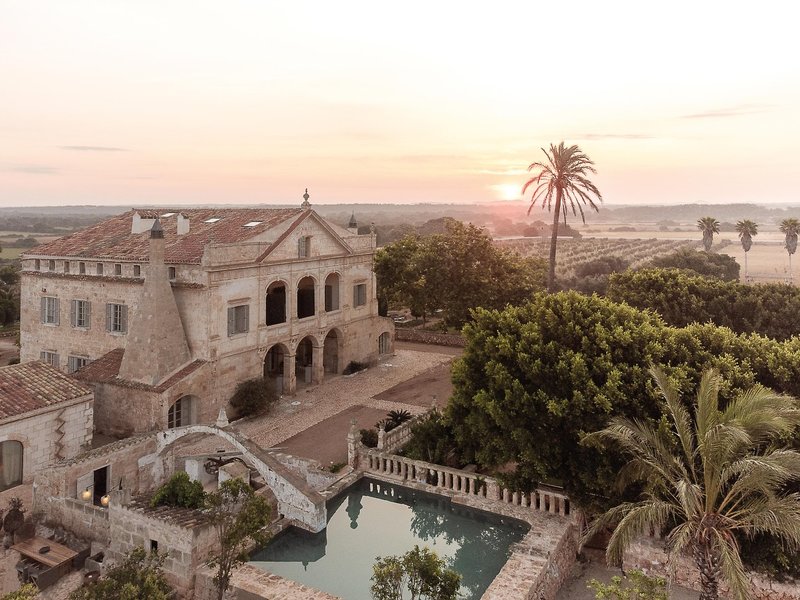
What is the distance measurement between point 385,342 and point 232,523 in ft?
101

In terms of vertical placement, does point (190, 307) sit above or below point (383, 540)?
above

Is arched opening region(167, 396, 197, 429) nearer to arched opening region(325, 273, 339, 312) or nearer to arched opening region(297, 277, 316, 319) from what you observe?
arched opening region(297, 277, 316, 319)

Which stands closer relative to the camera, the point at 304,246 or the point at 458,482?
the point at 458,482

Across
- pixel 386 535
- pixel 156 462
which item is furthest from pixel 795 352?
pixel 156 462

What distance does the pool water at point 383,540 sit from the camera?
17609 millimetres

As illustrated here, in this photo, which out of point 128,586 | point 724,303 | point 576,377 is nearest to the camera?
point 128,586

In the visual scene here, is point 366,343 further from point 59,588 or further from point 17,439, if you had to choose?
point 59,588

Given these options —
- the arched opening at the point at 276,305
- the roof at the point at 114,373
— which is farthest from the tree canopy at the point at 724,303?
the roof at the point at 114,373

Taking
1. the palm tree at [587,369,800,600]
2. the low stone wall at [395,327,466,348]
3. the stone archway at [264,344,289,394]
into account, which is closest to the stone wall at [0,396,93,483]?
the stone archway at [264,344,289,394]

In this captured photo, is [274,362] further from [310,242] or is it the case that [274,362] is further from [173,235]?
[173,235]

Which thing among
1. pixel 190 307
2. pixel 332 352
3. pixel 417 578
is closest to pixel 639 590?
pixel 417 578

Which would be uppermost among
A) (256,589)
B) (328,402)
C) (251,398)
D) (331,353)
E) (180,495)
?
(331,353)

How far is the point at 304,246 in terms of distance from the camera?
36.3 meters

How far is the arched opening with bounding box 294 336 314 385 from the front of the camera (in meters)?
38.5
